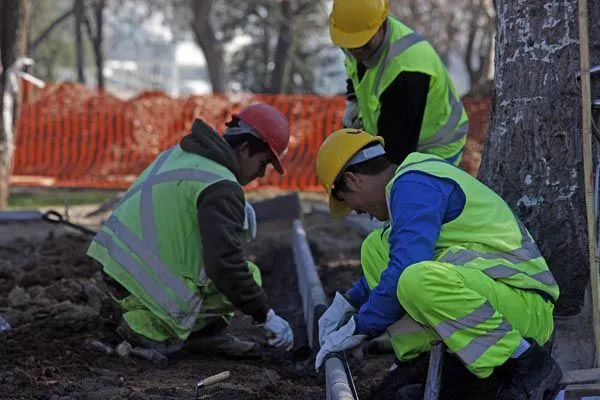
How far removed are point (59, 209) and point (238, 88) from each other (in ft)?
86.3

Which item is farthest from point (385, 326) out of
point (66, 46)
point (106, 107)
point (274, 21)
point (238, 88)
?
point (66, 46)

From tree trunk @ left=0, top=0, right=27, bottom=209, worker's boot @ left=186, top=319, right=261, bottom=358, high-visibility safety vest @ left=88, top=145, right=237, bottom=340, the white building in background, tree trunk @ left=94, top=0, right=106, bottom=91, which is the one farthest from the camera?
the white building in background

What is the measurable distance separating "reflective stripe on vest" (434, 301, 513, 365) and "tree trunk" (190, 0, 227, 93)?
27.0 meters

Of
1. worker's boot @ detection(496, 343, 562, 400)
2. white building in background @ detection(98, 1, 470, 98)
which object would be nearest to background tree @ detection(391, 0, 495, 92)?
white building in background @ detection(98, 1, 470, 98)

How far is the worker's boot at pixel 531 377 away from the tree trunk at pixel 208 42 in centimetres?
2694

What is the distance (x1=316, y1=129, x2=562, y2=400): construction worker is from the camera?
4.01 meters

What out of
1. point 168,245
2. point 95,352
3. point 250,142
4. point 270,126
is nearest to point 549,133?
point 270,126

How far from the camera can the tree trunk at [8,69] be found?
13.2m

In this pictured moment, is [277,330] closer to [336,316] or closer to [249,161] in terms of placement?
[336,316]

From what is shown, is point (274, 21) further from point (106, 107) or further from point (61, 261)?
point (61, 261)

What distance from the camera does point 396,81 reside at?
5883mm

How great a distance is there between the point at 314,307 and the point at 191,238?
3.25 feet

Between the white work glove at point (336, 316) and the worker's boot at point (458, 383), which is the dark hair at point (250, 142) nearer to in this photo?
the white work glove at point (336, 316)

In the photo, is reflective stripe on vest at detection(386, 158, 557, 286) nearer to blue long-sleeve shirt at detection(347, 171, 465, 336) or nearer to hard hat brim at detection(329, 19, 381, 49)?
blue long-sleeve shirt at detection(347, 171, 465, 336)
